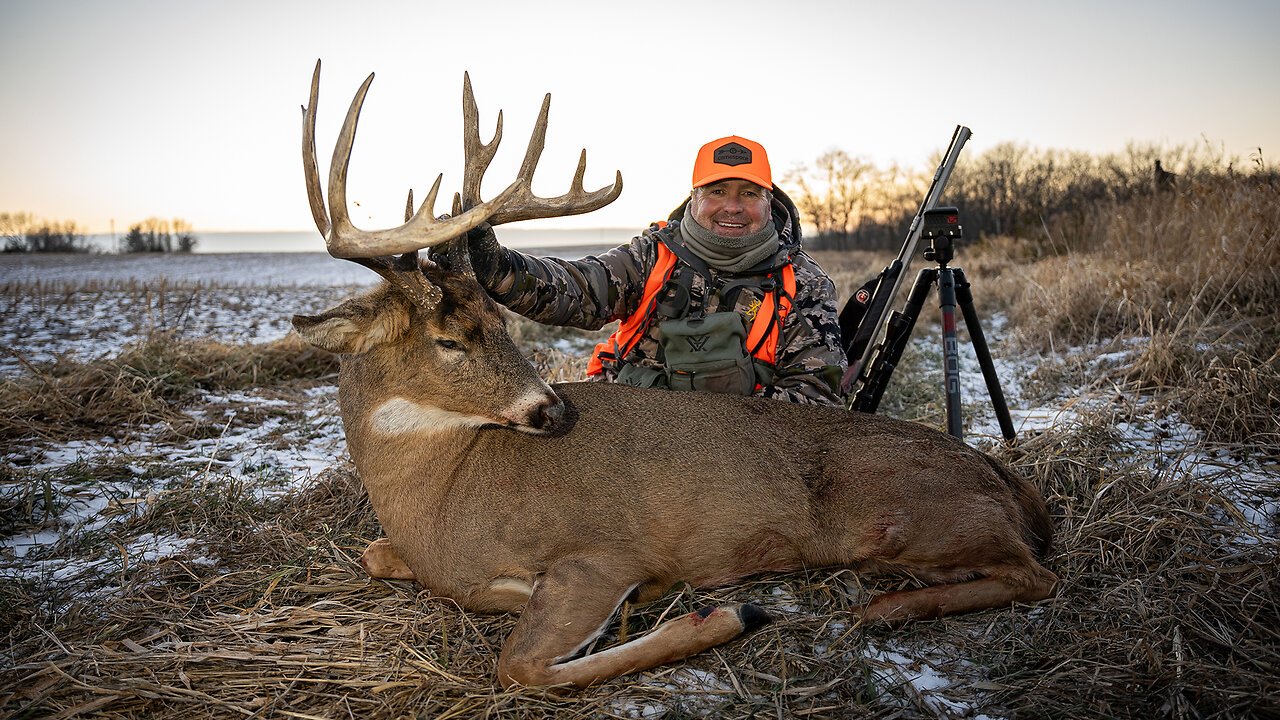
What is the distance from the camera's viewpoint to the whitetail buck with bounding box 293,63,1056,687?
99.1 inches

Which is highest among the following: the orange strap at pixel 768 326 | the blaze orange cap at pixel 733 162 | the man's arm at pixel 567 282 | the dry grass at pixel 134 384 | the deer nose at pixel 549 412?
the blaze orange cap at pixel 733 162

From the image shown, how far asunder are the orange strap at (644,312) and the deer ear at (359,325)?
1.57 metres

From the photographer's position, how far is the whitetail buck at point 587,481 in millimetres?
2518

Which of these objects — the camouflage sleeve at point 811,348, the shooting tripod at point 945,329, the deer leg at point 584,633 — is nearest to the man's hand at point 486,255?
the deer leg at point 584,633

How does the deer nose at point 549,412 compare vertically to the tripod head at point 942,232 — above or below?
below

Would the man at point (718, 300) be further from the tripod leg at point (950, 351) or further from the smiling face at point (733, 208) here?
the tripod leg at point (950, 351)

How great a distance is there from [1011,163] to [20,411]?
35.1m

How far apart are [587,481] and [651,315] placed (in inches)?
62.5

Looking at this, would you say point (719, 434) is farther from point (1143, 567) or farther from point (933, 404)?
point (933, 404)

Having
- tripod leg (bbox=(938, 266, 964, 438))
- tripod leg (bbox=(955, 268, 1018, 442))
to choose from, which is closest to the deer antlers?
tripod leg (bbox=(938, 266, 964, 438))

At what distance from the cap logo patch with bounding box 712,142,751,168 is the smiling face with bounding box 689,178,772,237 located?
0.10m

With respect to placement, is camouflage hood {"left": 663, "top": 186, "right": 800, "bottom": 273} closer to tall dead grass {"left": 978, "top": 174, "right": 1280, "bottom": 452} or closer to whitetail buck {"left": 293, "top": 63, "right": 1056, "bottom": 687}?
whitetail buck {"left": 293, "top": 63, "right": 1056, "bottom": 687}

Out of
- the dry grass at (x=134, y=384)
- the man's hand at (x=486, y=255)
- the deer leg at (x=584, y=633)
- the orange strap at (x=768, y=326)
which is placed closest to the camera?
the deer leg at (x=584, y=633)

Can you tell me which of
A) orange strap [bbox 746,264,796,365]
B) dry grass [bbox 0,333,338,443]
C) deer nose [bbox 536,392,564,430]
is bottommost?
dry grass [bbox 0,333,338,443]
